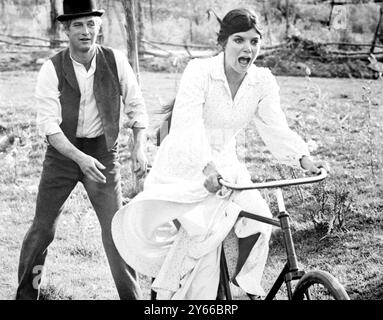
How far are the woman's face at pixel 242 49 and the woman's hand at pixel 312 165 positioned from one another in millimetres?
519

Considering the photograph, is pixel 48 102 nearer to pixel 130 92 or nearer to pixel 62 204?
pixel 130 92

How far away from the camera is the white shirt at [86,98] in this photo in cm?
326

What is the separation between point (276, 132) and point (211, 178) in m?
0.59

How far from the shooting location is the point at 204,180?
2.93 m

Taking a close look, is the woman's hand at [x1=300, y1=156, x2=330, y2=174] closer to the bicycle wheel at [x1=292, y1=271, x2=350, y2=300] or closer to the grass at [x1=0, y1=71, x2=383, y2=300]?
the bicycle wheel at [x1=292, y1=271, x2=350, y2=300]

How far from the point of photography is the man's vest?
3.31 m

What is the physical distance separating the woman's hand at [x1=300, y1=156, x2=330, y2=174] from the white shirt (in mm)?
904

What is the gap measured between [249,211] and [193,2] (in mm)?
3960

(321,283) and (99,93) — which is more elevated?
(99,93)

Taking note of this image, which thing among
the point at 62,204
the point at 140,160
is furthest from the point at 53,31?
the point at 140,160

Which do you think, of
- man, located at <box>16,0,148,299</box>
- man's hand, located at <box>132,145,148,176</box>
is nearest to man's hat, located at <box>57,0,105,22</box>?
man, located at <box>16,0,148,299</box>

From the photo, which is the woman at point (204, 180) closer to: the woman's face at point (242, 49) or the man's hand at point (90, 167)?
the woman's face at point (242, 49)

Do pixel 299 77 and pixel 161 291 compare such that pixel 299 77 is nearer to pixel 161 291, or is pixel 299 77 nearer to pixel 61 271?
pixel 61 271
